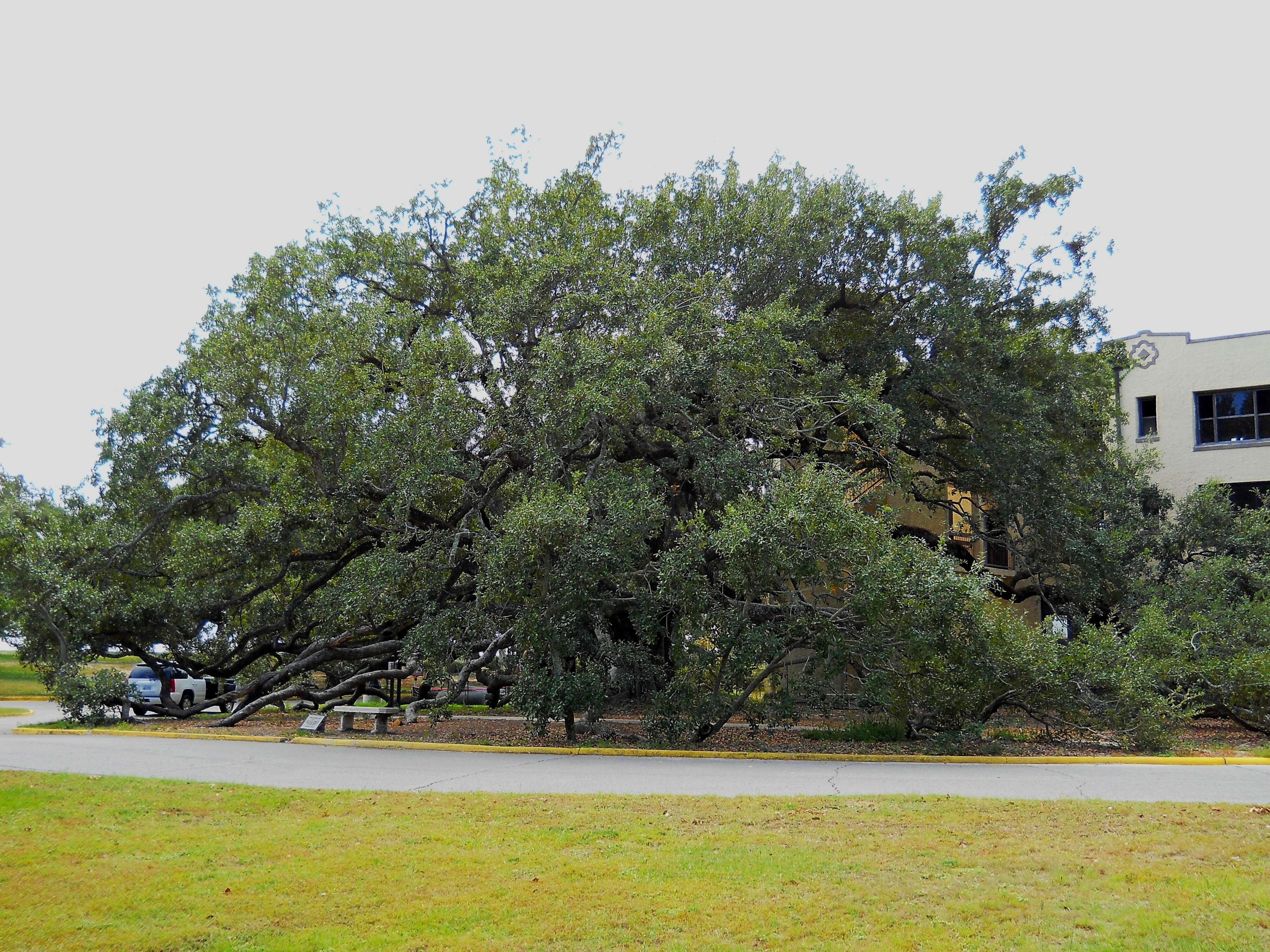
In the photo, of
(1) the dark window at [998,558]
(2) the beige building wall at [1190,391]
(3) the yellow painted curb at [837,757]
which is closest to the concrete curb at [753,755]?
(3) the yellow painted curb at [837,757]

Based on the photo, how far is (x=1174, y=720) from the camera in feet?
44.1

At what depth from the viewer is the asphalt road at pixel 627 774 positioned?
32.2 ft

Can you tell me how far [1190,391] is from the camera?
2995cm

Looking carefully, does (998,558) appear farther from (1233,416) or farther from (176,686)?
(176,686)

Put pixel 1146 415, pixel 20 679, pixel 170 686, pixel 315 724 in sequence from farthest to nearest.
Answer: pixel 20 679, pixel 1146 415, pixel 170 686, pixel 315 724

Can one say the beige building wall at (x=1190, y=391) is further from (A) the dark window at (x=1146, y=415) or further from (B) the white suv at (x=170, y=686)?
(B) the white suv at (x=170, y=686)

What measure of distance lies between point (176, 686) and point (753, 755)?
2193 cm

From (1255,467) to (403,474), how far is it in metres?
26.9

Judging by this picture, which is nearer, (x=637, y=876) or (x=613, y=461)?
(x=637, y=876)

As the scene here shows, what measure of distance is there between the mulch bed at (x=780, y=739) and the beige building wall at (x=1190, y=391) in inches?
531

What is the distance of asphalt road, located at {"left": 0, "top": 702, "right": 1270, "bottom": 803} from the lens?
9.81 meters

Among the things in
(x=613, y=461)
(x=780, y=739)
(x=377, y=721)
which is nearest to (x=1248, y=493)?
(x=780, y=739)

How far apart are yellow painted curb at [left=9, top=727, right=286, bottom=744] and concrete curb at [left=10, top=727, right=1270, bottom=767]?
0.04m

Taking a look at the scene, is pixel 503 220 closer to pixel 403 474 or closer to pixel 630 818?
pixel 403 474
